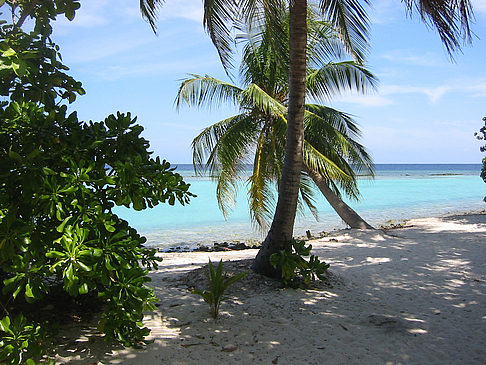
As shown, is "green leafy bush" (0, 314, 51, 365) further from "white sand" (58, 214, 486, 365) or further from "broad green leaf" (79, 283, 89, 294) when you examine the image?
"broad green leaf" (79, 283, 89, 294)

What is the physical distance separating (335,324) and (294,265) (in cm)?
113

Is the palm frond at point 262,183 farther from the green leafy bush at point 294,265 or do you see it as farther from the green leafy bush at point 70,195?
the green leafy bush at point 70,195

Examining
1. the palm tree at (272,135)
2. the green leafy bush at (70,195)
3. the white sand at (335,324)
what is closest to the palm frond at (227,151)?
the palm tree at (272,135)

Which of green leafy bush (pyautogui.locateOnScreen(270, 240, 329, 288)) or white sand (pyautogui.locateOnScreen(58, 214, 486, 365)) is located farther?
green leafy bush (pyautogui.locateOnScreen(270, 240, 329, 288))

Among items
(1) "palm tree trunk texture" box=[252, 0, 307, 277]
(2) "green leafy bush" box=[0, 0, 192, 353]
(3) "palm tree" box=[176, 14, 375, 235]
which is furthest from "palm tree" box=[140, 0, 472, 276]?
(3) "palm tree" box=[176, 14, 375, 235]

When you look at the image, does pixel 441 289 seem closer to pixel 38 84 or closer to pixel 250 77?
pixel 38 84

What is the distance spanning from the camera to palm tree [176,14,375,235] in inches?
443

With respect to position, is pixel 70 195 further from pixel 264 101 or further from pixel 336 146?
pixel 336 146

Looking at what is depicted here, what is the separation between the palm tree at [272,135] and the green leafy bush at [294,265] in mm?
5365

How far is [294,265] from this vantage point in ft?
18.4

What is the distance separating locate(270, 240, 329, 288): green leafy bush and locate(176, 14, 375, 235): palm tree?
17.6ft

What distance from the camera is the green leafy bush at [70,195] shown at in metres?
3.13

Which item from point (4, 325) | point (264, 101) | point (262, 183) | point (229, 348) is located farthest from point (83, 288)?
point (262, 183)

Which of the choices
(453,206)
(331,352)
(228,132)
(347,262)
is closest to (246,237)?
(228,132)
